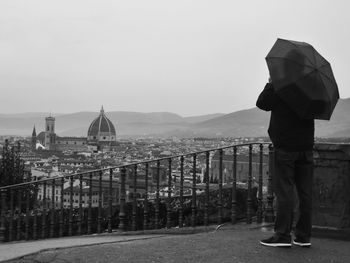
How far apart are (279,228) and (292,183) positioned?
0.46 meters

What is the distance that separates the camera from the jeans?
512 centimetres

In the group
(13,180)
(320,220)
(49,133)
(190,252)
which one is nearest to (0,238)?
(190,252)

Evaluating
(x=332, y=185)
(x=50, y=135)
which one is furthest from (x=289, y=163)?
(x=50, y=135)

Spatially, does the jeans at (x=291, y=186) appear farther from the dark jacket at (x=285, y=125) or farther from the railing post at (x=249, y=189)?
the railing post at (x=249, y=189)

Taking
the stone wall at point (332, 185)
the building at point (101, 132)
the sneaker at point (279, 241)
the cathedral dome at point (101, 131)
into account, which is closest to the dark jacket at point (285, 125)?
the stone wall at point (332, 185)

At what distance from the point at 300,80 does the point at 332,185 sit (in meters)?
1.56

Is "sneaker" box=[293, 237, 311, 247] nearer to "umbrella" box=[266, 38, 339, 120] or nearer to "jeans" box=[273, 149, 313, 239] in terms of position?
"jeans" box=[273, 149, 313, 239]

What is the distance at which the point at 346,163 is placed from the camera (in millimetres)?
5715

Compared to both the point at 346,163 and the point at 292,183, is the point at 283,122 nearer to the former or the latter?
the point at 292,183

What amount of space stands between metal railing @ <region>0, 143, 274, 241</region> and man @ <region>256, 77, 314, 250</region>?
1.56 meters

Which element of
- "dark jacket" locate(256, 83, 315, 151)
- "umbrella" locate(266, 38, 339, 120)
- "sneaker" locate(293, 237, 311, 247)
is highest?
"umbrella" locate(266, 38, 339, 120)

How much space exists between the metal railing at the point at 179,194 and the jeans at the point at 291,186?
153 cm

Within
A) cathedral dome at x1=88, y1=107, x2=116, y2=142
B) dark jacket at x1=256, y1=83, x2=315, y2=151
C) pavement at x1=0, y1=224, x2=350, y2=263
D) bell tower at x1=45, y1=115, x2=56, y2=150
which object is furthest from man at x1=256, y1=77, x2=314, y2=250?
bell tower at x1=45, y1=115, x2=56, y2=150

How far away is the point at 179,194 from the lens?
8.09 m
